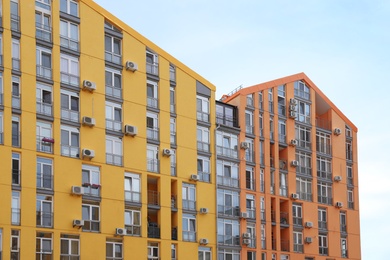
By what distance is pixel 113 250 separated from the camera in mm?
49875

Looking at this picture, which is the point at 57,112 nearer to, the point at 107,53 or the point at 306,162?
the point at 107,53

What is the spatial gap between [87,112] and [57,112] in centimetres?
218

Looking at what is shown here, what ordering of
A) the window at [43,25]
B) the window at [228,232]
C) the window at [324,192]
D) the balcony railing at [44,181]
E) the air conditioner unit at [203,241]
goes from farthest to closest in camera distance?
the window at [324,192]
the window at [228,232]
the air conditioner unit at [203,241]
the window at [43,25]
the balcony railing at [44,181]

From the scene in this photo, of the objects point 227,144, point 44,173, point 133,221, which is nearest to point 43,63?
point 44,173

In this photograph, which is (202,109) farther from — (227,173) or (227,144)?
(227,173)

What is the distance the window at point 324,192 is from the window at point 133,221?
60.0 feet

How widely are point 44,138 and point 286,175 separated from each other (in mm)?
21733

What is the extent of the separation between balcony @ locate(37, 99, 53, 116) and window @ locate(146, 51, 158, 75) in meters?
8.51

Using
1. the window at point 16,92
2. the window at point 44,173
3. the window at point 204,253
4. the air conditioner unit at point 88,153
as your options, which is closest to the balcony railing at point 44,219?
the window at point 44,173

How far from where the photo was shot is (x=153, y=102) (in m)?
54.1

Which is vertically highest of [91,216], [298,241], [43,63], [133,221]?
[43,63]

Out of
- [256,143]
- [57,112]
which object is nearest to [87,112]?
[57,112]

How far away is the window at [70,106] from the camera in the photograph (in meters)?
48.9

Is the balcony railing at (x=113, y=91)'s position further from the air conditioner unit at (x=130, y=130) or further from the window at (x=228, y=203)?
the window at (x=228, y=203)
